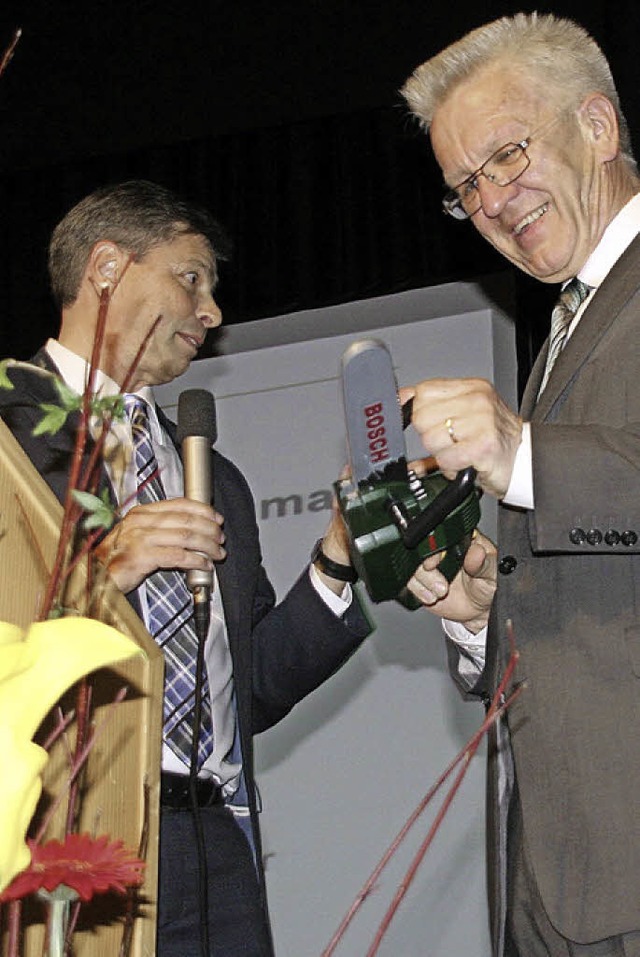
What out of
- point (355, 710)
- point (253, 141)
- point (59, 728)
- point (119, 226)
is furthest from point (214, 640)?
point (253, 141)

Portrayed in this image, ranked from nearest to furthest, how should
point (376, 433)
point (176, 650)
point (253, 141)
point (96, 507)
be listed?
1. point (96, 507)
2. point (376, 433)
3. point (176, 650)
4. point (253, 141)

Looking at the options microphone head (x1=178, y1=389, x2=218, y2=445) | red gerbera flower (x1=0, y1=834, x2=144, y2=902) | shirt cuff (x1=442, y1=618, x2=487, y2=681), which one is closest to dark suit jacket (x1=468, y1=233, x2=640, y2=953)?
shirt cuff (x1=442, y1=618, x2=487, y2=681)

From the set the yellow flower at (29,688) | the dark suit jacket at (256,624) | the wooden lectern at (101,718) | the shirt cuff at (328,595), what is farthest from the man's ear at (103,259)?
the yellow flower at (29,688)

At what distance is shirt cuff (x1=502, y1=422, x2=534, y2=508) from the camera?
1.54 metres

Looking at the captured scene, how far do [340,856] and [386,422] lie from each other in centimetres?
230

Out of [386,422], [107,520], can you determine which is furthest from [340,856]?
[107,520]

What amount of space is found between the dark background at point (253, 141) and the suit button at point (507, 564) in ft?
6.43

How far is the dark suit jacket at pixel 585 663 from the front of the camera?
1.47 meters

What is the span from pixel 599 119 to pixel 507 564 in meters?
0.73

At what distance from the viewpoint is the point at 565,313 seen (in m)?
1.89

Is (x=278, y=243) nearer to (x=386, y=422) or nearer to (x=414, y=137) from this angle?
(x=414, y=137)

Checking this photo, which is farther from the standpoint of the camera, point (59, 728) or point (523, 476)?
point (523, 476)

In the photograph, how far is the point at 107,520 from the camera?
63cm

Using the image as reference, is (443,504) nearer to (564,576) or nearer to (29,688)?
(564,576)
